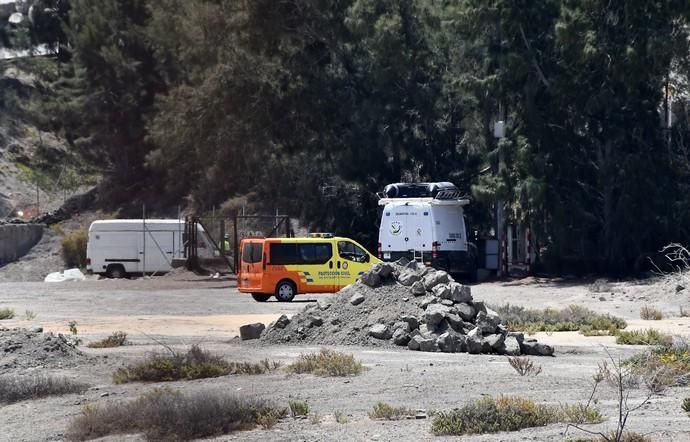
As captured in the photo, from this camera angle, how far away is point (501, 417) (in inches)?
494

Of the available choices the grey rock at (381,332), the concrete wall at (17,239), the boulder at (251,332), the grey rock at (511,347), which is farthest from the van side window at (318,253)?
the concrete wall at (17,239)

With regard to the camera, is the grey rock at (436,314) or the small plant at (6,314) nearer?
the grey rock at (436,314)

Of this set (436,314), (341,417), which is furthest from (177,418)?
(436,314)

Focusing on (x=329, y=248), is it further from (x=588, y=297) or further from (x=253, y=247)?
(x=588, y=297)

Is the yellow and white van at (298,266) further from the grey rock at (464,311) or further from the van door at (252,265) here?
the grey rock at (464,311)

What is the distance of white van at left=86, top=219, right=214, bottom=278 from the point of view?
170ft

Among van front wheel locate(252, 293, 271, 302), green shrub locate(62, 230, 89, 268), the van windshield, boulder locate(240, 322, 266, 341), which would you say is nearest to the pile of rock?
boulder locate(240, 322, 266, 341)

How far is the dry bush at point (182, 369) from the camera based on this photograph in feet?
58.7

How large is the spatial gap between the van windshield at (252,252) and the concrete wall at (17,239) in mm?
29326

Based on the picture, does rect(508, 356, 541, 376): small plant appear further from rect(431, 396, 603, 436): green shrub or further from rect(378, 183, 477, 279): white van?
rect(378, 183, 477, 279): white van

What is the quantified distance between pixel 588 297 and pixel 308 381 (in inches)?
772

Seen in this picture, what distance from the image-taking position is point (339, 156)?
165ft

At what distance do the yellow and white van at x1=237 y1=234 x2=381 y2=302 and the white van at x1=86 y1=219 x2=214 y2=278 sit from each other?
15.9 m

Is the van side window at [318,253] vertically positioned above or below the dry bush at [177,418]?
above
